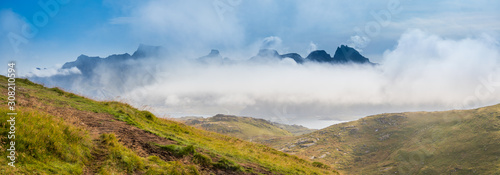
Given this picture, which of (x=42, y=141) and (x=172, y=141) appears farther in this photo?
(x=172, y=141)

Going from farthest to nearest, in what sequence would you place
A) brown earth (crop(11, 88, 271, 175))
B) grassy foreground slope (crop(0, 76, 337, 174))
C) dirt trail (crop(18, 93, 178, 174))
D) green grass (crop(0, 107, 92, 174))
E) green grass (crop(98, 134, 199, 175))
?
dirt trail (crop(18, 93, 178, 174)) → brown earth (crop(11, 88, 271, 175)) → green grass (crop(98, 134, 199, 175)) → grassy foreground slope (crop(0, 76, 337, 174)) → green grass (crop(0, 107, 92, 174))

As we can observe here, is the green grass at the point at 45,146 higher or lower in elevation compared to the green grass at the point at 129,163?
higher

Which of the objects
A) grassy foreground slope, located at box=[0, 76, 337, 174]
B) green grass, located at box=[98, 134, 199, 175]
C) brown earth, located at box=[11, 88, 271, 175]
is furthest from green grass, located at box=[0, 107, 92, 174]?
green grass, located at box=[98, 134, 199, 175]

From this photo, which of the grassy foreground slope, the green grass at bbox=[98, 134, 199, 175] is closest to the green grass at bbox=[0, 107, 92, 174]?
the grassy foreground slope

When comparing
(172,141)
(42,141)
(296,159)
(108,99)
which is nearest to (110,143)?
(42,141)

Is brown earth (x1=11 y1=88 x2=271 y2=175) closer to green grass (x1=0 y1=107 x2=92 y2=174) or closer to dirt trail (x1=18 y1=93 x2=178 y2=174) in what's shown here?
dirt trail (x1=18 y1=93 x2=178 y2=174)

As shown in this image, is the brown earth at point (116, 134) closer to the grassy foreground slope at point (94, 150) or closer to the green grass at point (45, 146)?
the grassy foreground slope at point (94, 150)

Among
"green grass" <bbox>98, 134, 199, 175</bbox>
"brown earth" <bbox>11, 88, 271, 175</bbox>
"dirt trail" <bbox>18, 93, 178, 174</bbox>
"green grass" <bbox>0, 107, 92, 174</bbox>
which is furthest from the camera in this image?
"dirt trail" <bbox>18, 93, 178, 174</bbox>

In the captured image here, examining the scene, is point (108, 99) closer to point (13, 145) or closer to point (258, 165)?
point (258, 165)

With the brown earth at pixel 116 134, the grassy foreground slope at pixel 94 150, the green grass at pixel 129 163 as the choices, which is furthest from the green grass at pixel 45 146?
the green grass at pixel 129 163

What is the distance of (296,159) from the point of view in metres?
33.9

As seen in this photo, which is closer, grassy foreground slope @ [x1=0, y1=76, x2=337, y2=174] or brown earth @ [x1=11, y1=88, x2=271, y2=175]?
grassy foreground slope @ [x1=0, y1=76, x2=337, y2=174]

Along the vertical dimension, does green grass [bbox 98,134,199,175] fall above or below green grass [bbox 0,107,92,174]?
below

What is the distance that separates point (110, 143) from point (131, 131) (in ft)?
17.2
